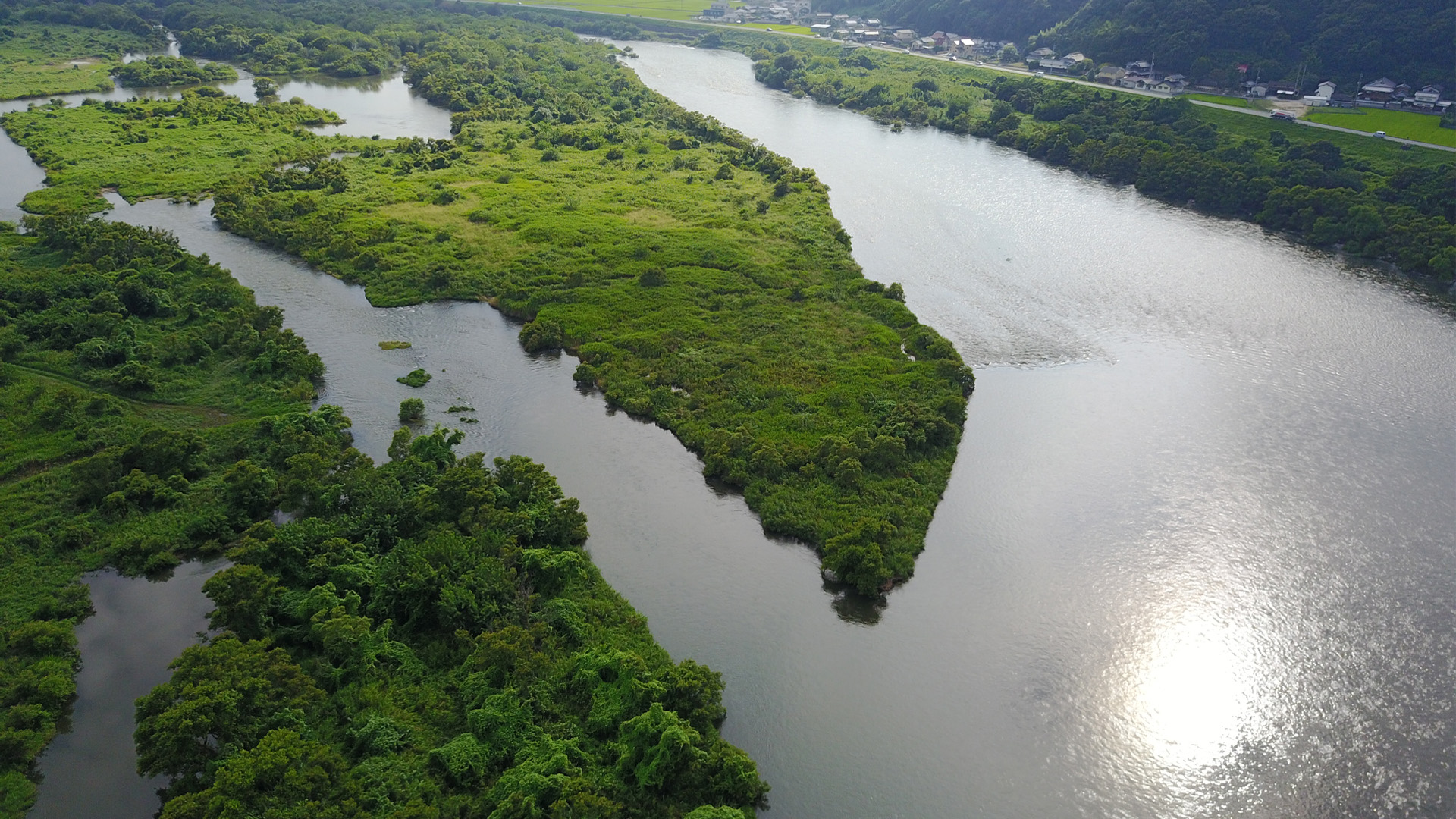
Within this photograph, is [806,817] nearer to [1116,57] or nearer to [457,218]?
[457,218]

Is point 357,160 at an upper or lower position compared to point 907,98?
lower

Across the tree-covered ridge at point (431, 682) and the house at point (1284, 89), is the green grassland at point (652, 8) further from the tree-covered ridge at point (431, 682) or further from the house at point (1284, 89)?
the tree-covered ridge at point (431, 682)

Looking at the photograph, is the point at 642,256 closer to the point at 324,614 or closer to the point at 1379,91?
the point at 324,614

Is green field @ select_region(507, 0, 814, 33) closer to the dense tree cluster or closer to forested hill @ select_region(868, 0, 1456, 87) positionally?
forested hill @ select_region(868, 0, 1456, 87)

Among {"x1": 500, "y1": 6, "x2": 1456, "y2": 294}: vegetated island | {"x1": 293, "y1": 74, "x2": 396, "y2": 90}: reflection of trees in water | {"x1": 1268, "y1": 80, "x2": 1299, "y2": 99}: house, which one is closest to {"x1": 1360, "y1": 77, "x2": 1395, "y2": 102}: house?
{"x1": 1268, "y1": 80, "x2": 1299, "y2": 99}: house

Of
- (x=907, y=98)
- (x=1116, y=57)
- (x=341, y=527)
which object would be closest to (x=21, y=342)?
(x=341, y=527)

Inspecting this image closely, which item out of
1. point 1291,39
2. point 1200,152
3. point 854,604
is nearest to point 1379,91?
point 1291,39
